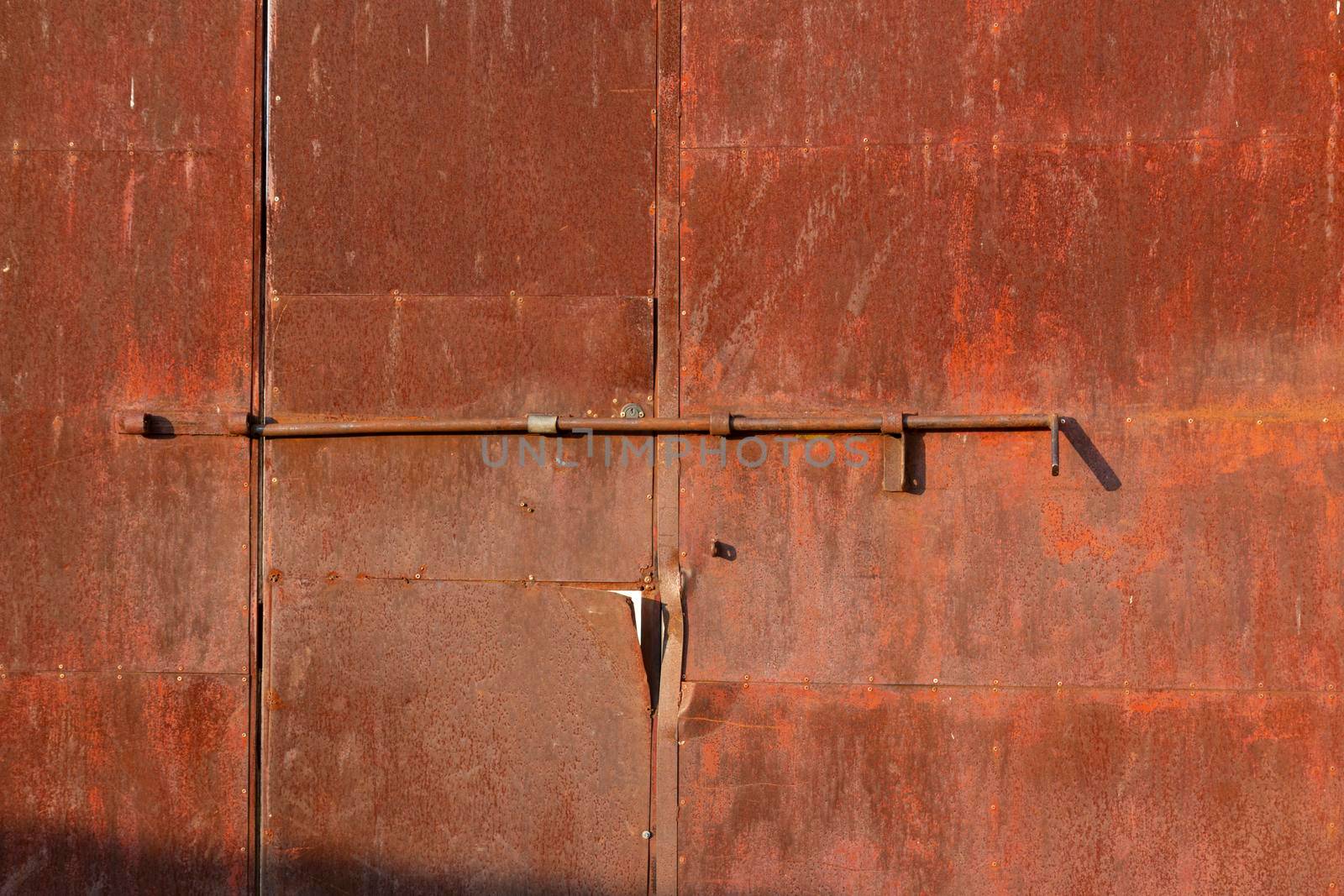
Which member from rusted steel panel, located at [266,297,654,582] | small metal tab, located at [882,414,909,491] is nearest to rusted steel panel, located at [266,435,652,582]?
rusted steel panel, located at [266,297,654,582]

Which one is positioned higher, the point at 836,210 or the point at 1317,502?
the point at 836,210

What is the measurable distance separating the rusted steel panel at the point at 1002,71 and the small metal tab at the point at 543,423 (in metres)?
0.87

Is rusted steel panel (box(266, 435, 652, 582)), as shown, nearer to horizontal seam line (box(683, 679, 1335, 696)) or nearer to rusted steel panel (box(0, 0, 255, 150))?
horizontal seam line (box(683, 679, 1335, 696))

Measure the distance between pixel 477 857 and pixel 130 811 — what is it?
967 millimetres

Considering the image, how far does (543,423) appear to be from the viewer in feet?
7.93

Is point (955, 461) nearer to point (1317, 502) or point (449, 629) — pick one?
point (1317, 502)

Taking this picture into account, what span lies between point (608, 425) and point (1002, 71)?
1425 mm

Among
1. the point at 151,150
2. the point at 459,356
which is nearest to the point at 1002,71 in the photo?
the point at 459,356

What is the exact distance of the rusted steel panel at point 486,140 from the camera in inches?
98.1

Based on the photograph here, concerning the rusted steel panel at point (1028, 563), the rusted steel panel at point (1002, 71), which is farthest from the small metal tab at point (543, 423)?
the rusted steel panel at point (1002, 71)

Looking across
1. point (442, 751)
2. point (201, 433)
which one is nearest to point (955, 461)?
point (442, 751)

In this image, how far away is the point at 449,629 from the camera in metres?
2.48

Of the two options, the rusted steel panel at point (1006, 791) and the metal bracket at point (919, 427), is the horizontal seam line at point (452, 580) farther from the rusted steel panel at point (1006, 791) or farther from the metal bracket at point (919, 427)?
the metal bracket at point (919, 427)

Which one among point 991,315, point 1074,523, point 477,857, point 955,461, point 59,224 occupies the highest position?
point 59,224
